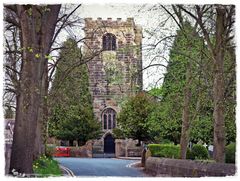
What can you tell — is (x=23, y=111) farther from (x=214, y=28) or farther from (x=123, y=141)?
(x=123, y=141)

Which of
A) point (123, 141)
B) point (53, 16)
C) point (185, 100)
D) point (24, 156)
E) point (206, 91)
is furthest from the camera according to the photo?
point (123, 141)

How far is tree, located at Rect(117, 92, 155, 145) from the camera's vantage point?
23812mm

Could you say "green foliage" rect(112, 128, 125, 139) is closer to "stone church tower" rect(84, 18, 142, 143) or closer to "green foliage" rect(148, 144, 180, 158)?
"stone church tower" rect(84, 18, 142, 143)

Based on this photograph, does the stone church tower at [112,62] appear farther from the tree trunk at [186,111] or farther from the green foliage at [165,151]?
the green foliage at [165,151]

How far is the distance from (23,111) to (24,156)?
2.44 ft

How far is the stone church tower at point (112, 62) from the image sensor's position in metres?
14.2

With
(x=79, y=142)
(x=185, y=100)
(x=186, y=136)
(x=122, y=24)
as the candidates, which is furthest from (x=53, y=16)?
(x=79, y=142)

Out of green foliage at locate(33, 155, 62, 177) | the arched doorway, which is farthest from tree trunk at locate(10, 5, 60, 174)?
the arched doorway

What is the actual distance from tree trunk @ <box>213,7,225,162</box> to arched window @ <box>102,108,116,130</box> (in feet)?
75.1

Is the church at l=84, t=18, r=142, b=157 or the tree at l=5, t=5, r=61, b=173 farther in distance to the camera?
the church at l=84, t=18, r=142, b=157

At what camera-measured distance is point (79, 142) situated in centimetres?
3281

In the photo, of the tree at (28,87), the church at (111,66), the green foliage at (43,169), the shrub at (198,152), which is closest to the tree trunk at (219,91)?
the church at (111,66)

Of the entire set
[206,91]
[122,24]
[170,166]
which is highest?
[122,24]

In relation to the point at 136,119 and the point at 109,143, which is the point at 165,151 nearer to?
the point at 136,119
